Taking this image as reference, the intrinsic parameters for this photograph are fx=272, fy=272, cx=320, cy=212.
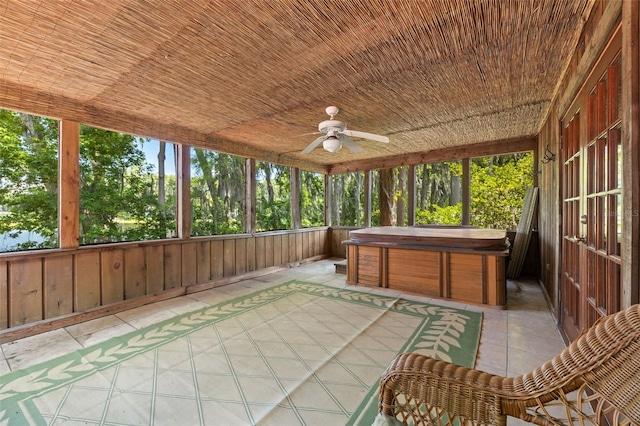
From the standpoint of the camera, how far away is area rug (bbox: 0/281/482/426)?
5.53 feet

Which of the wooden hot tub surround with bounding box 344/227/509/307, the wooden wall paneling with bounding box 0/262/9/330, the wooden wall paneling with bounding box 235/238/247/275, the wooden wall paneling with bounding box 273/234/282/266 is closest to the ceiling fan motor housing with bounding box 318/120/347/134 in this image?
the wooden hot tub surround with bounding box 344/227/509/307

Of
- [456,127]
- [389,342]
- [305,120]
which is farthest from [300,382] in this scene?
[456,127]

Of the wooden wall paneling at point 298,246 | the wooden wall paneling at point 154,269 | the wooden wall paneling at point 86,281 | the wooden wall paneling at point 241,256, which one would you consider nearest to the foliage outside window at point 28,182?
the wooden wall paneling at point 86,281

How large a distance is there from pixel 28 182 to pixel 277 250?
3.98m

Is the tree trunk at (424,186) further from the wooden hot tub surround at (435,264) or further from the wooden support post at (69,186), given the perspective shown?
the wooden support post at (69,186)

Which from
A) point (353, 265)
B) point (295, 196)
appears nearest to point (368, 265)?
point (353, 265)

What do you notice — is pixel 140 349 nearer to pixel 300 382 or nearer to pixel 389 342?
pixel 300 382

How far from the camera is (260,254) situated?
5672mm

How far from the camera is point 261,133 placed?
456cm

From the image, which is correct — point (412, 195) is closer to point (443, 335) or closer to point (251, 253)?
point (251, 253)

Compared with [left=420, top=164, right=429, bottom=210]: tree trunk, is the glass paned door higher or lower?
lower

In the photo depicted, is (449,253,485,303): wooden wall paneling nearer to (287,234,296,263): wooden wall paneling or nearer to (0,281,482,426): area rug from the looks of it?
(0,281,482,426): area rug

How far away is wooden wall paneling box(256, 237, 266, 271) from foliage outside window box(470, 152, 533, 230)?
5601mm

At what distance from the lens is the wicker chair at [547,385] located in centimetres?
74
